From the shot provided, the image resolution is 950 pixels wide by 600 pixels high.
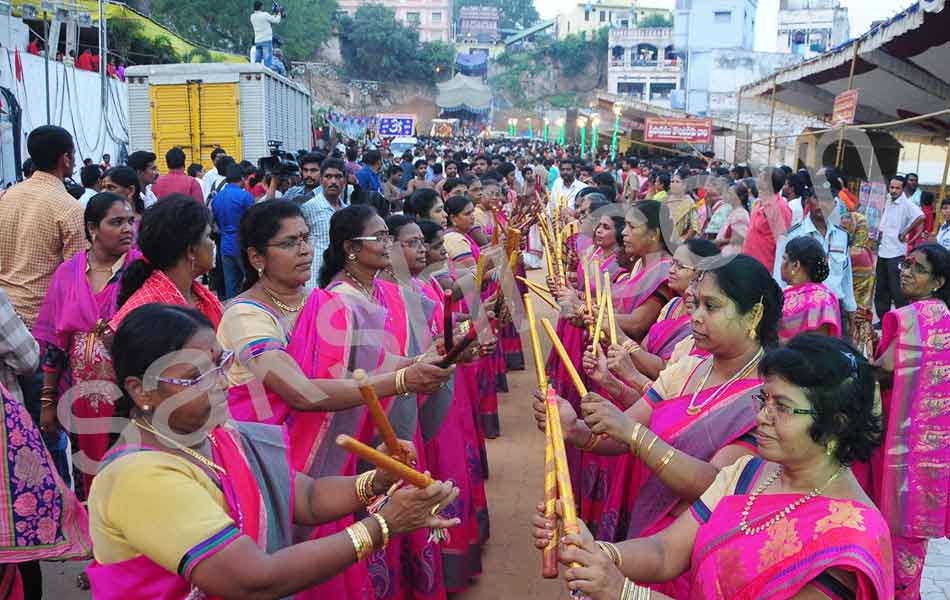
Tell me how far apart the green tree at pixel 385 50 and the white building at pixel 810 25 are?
2628cm

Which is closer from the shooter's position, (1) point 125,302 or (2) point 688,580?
(2) point 688,580

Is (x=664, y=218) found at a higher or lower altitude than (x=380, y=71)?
lower

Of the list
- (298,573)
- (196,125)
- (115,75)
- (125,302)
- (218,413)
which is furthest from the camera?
(115,75)

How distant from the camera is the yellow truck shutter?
1247cm

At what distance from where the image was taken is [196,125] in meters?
12.6

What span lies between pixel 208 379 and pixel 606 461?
260 cm

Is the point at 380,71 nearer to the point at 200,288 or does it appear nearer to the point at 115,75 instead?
the point at 115,75

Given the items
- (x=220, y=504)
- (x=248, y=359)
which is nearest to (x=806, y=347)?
(x=220, y=504)

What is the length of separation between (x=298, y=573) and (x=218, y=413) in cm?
42

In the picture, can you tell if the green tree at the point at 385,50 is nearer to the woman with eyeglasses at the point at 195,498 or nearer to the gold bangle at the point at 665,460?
the gold bangle at the point at 665,460

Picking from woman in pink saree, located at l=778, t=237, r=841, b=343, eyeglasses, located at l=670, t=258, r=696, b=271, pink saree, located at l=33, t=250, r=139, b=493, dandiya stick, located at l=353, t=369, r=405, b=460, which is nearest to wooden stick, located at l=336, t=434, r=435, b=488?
dandiya stick, located at l=353, t=369, r=405, b=460

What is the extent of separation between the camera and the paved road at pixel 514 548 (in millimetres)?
3838

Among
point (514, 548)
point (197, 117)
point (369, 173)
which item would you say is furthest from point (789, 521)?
point (197, 117)

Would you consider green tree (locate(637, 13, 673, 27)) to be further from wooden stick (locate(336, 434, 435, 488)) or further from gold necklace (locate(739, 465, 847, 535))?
wooden stick (locate(336, 434, 435, 488))
